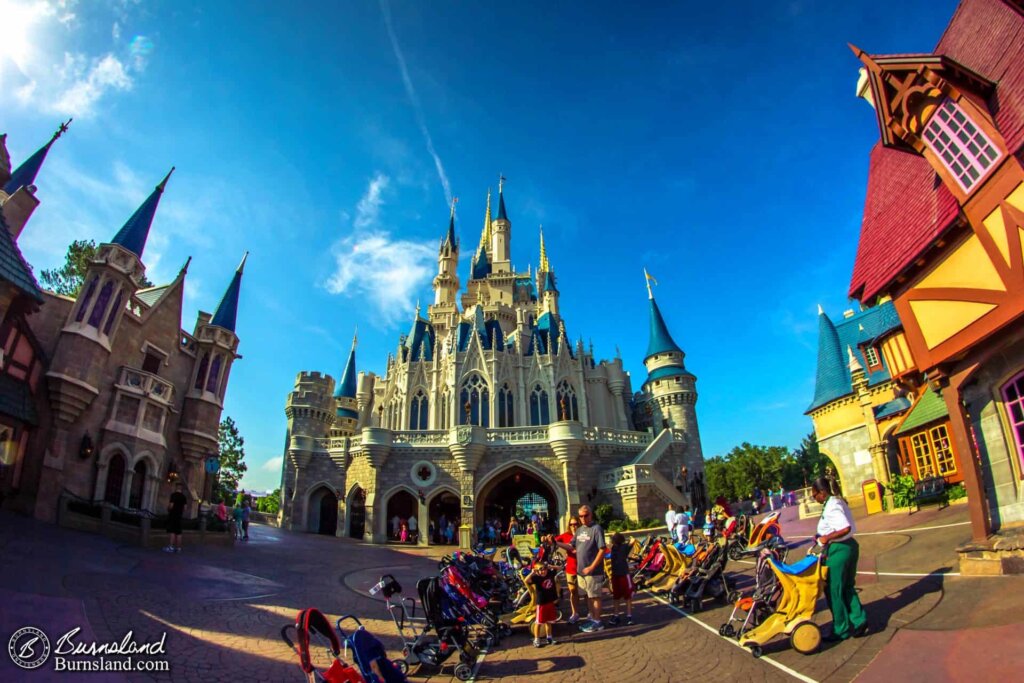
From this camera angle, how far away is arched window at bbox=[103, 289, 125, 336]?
15.9 metres

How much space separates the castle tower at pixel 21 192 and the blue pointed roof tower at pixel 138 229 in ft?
15.1

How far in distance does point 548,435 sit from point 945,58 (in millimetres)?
21996

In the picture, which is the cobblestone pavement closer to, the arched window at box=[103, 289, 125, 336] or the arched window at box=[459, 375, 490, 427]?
the arched window at box=[103, 289, 125, 336]

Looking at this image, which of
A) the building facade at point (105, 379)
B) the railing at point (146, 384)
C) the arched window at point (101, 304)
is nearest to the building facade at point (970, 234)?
the building facade at point (105, 379)

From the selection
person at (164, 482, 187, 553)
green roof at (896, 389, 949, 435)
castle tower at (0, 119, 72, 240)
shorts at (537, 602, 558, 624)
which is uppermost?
castle tower at (0, 119, 72, 240)

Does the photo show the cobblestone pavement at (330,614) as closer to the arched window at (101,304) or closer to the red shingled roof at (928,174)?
the red shingled roof at (928,174)

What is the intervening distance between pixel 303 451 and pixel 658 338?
25.7 m

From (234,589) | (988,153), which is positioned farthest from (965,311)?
(234,589)

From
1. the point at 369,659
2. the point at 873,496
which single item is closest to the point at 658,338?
the point at 873,496

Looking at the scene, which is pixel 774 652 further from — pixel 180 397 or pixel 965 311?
pixel 180 397

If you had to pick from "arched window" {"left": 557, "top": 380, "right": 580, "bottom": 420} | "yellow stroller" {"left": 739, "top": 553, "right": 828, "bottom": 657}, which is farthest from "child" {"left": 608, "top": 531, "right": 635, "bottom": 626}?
"arched window" {"left": 557, "top": 380, "right": 580, "bottom": 420}

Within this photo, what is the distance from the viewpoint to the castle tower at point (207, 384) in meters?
19.7

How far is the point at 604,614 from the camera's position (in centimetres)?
866

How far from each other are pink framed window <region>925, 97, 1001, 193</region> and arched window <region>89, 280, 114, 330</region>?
2176 centimetres
